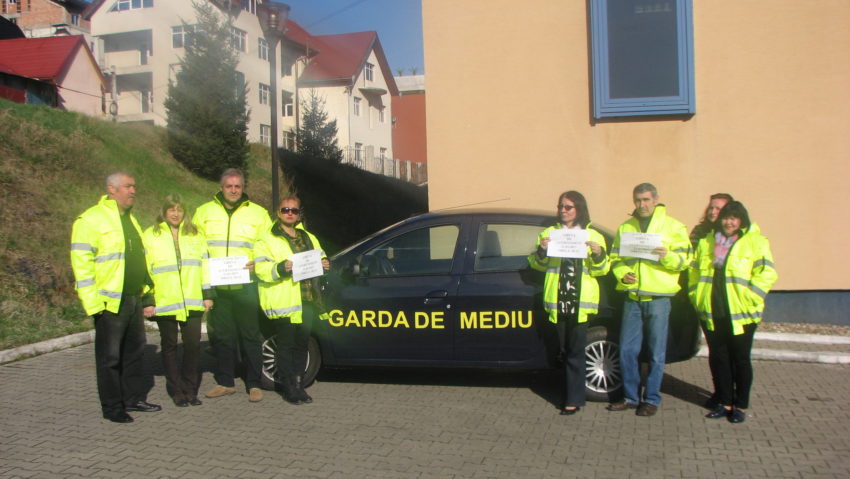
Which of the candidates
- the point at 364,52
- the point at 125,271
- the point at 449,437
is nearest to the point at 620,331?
the point at 449,437

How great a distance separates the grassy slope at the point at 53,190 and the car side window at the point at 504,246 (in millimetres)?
5682

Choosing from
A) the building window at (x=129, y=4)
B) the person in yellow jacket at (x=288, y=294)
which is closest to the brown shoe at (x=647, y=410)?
the person in yellow jacket at (x=288, y=294)

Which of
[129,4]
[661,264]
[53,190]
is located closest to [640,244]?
[661,264]

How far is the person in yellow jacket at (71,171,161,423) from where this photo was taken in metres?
5.37

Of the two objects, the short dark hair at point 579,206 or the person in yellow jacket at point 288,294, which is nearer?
the short dark hair at point 579,206

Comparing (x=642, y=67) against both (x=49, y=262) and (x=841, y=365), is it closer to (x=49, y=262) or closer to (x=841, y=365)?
(x=841, y=365)

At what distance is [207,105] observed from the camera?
21.4m

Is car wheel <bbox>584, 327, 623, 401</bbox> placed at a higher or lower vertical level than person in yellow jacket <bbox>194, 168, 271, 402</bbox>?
lower

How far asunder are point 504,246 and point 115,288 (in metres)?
3.20

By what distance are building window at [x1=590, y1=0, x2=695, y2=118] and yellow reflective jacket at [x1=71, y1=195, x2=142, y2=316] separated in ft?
21.0

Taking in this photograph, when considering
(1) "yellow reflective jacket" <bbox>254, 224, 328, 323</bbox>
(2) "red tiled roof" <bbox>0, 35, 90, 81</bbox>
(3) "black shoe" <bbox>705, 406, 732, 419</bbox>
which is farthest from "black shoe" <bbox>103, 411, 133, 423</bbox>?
(2) "red tiled roof" <bbox>0, 35, 90, 81</bbox>

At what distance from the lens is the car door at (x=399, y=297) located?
6246 mm

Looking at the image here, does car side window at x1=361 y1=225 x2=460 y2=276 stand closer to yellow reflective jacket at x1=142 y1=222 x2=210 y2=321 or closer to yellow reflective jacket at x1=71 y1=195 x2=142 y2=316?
yellow reflective jacket at x1=142 y1=222 x2=210 y2=321

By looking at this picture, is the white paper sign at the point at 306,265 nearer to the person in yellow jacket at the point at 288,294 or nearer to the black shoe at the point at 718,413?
the person in yellow jacket at the point at 288,294
